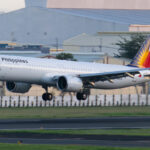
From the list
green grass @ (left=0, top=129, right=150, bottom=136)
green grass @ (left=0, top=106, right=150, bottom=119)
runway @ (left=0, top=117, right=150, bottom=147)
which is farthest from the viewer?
green grass @ (left=0, top=106, right=150, bottom=119)

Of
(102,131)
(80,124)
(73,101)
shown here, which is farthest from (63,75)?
(102,131)

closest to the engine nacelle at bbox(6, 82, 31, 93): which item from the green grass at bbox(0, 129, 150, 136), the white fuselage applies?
the white fuselage

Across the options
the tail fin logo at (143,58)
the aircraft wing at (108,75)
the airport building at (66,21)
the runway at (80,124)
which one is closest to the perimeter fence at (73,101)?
the tail fin logo at (143,58)

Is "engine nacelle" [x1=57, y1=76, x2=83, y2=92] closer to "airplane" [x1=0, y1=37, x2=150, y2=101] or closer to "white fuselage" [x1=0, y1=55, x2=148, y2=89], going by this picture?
"airplane" [x1=0, y1=37, x2=150, y2=101]

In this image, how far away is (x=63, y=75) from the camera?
54844 millimetres

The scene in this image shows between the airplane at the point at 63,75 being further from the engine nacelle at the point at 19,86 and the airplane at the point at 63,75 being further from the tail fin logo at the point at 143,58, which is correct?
the tail fin logo at the point at 143,58

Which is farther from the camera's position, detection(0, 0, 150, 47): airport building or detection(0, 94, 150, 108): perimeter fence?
detection(0, 0, 150, 47): airport building

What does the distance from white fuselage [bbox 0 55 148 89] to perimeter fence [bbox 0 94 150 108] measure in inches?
307

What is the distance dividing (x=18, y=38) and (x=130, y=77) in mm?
114424

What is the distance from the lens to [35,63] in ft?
174

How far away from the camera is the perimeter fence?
63625 millimetres

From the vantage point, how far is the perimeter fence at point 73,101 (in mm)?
63625

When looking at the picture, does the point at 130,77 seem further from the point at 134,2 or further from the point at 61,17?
the point at 134,2

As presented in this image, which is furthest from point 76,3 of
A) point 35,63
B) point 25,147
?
point 25,147
